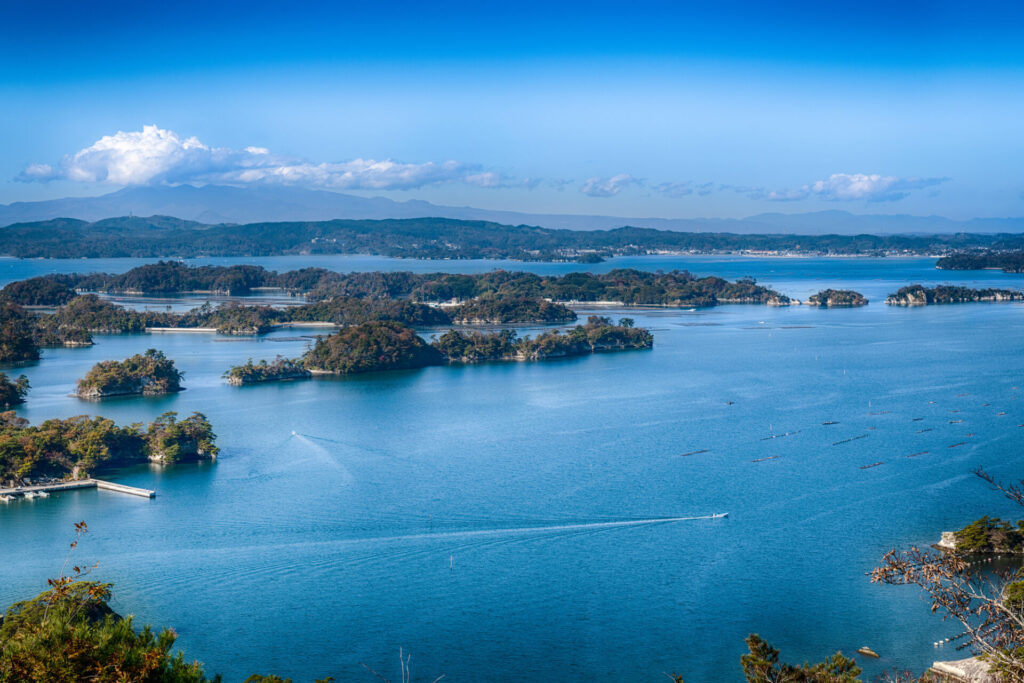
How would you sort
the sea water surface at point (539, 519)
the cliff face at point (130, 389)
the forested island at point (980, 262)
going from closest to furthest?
the sea water surface at point (539, 519) < the cliff face at point (130, 389) < the forested island at point (980, 262)

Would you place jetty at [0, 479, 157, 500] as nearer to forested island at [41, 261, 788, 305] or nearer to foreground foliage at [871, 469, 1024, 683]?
foreground foliage at [871, 469, 1024, 683]

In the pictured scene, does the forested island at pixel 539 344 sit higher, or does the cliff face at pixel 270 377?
the forested island at pixel 539 344

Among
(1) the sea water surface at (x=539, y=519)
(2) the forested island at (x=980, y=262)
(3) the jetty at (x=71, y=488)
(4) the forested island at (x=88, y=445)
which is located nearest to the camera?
(1) the sea water surface at (x=539, y=519)

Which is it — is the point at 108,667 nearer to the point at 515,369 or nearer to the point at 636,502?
the point at 636,502

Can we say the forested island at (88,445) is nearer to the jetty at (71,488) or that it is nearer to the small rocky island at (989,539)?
the jetty at (71,488)

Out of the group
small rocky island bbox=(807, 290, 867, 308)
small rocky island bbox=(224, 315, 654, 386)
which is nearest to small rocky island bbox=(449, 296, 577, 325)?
small rocky island bbox=(224, 315, 654, 386)

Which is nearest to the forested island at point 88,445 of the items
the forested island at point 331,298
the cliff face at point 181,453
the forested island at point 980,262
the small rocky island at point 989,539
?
the cliff face at point 181,453

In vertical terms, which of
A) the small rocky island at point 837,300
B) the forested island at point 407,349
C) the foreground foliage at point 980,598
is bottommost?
the forested island at point 407,349

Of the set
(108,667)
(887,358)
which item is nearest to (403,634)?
(108,667)

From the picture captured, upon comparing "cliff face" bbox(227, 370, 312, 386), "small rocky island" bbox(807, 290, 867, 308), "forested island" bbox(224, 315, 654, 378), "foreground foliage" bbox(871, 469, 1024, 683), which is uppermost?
"foreground foliage" bbox(871, 469, 1024, 683)
